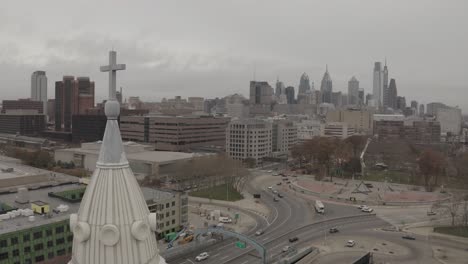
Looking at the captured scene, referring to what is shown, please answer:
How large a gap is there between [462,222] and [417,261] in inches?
643

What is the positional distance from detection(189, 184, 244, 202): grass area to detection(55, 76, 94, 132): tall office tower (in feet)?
450

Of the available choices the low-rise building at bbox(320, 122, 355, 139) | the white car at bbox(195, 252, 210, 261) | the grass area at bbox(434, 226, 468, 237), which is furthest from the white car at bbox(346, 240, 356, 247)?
the low-rise building at bbox(320, 122, 355, 139)

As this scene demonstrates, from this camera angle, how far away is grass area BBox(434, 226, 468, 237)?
51.0 meters

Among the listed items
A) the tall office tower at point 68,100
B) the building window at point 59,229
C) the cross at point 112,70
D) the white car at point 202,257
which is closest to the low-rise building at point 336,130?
the tall office tower at point 68,100

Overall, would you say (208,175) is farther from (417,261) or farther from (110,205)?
(110,205)

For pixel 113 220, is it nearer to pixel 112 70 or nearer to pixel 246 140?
pixel 112 70

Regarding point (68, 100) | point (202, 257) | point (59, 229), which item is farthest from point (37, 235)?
point (68, 100)

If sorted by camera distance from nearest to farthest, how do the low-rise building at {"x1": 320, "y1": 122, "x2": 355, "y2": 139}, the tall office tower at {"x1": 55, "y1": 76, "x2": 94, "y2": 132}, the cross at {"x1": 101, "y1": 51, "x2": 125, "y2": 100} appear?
the cross at {"x1": 101, "y1": 51, "x2": 125, "y2": 100} < the low-rise building at {"x1": 320, "y1": 122, "x2": 355, "y2": 139} < the tall office tower at {"x1": 55, "y1": 76, "x2": 94, "y2": 132}

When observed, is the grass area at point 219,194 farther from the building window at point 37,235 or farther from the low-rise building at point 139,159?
the building window at point 37,235

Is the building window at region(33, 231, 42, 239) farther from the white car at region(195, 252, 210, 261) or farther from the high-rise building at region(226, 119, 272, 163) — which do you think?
the high-rise building at region(226, 119, 272, 163)

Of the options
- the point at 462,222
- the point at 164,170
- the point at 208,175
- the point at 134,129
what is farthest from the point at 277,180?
the point at 134,129

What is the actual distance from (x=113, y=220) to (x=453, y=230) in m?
54.0

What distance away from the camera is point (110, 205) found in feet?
28.1

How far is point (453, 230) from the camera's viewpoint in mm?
52125
